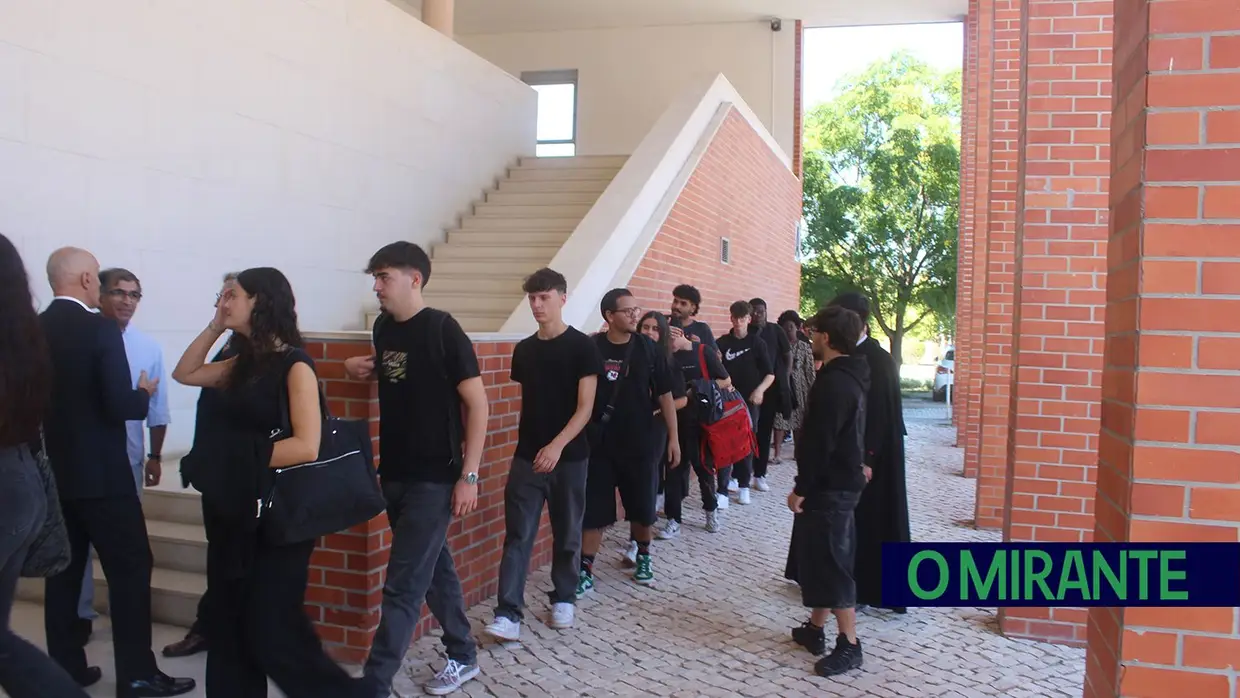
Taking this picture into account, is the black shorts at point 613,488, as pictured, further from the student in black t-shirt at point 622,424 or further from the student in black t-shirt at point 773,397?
the student in black t-shirt at point 773,397

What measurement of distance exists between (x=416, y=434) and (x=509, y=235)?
241 inches

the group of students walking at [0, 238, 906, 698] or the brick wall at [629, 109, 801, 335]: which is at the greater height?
the brick wall at [629, 109, 801, 335]

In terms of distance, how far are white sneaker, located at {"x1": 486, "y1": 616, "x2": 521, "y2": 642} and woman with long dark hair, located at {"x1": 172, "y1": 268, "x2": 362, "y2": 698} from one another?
4.95ft

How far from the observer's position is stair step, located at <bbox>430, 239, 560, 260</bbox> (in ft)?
30.1

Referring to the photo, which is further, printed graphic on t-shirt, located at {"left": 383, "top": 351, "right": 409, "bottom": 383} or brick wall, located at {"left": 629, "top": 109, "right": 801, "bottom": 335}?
brick wall, located at {"left": 629, "top": 109, "right": 801, "bottom": 335}

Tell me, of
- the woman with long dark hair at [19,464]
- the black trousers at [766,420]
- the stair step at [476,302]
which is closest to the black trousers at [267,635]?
the woman with long dark hair at [19,464]

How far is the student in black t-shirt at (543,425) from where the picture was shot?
4.69m

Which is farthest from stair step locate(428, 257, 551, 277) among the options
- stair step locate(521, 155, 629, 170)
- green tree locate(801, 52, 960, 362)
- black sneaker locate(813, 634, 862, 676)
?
green tree locate(801, 52, 960, 362)

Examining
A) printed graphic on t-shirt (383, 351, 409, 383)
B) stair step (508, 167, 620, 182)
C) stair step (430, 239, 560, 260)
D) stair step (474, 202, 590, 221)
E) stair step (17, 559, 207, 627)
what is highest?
stair step (508, 167, 620, 182)

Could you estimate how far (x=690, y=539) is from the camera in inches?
283

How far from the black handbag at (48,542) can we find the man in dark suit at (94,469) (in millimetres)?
491

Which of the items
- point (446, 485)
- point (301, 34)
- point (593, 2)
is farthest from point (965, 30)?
point (446, 485)

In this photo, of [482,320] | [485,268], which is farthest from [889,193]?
[482,320]

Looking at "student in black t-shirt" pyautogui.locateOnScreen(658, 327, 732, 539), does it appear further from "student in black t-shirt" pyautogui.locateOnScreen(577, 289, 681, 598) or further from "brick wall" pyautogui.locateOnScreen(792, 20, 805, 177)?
"brick wall" pyautogui.locateOnScreen(792, 20, 805, 177)
